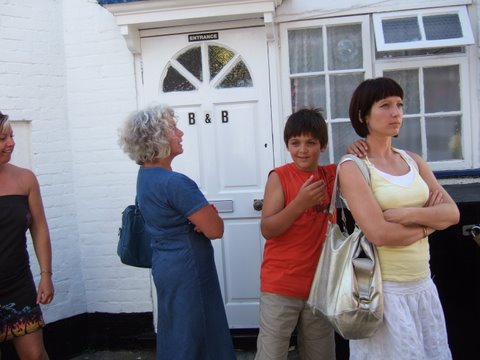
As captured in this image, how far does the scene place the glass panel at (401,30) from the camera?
3.62 meters

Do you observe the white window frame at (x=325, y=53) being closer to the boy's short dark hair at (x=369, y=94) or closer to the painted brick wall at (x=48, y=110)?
the boy's short dark hair at (x=369, y=94)

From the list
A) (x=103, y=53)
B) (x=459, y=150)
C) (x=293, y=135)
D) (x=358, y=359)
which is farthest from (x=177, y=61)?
(x=358, y=359)

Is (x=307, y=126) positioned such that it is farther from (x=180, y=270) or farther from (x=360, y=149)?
(x=180, y=270)

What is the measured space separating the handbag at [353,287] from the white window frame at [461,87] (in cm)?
199

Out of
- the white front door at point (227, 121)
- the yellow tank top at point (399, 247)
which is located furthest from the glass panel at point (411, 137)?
the yellow tank top at point (399, 247)

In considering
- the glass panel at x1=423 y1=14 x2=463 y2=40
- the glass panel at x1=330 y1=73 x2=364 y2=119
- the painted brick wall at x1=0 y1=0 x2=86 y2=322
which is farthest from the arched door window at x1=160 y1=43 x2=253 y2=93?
the glass panel at x1=423 y1=14 x2=463 y2=40

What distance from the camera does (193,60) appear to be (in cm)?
397

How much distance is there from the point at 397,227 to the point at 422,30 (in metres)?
2.21

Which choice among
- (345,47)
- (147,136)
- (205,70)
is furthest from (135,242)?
(345,47)

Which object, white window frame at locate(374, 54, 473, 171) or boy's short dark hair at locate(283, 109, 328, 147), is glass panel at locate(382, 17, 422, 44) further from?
boy's short dark hair at locate(283, 109, 328, 147)

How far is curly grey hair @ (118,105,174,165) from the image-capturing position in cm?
Result: 246

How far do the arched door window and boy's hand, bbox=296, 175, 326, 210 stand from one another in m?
1.75

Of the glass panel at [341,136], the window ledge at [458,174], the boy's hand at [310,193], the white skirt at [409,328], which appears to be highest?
the glass panel at [341,136]

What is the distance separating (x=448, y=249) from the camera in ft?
9.53
